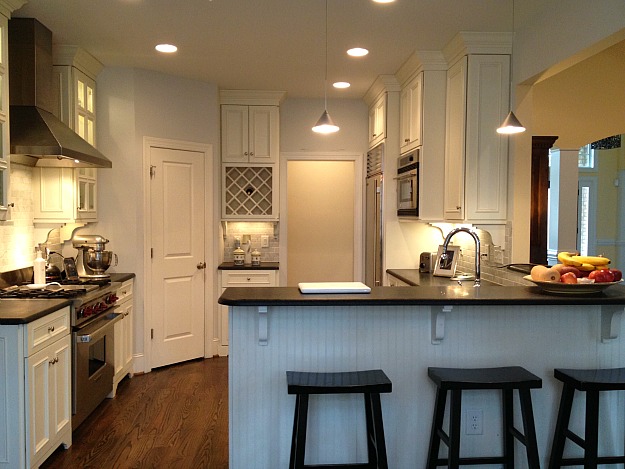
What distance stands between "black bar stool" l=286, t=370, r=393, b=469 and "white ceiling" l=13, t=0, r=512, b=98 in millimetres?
2172

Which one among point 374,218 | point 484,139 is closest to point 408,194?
point 374,218

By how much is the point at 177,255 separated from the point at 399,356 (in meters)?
2.93

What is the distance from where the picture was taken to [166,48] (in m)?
4.13

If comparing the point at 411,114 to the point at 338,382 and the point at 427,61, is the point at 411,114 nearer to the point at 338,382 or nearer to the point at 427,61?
the point at 427,61

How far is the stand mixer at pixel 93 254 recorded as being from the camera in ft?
13.9

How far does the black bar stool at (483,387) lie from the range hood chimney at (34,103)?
2.59m

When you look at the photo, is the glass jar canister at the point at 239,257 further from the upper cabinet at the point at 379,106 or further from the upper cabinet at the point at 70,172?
the upper cabinet at the point at 379,106

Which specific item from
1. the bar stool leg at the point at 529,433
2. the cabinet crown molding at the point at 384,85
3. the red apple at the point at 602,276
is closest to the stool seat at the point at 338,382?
the bar stool leg at the point at 529,433

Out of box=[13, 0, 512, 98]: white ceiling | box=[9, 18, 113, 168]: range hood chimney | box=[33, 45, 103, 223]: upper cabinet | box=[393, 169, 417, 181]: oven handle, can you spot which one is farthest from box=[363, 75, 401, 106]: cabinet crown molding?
box=[9, 18, 113, 168]: range hood chimney

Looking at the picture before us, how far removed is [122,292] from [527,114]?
3.32 meters

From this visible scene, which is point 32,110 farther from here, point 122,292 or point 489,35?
point 489,35

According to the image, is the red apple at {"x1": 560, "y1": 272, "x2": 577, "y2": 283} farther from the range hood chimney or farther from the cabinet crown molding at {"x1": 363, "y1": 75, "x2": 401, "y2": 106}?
the range hood chimney

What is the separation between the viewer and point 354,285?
109 inches

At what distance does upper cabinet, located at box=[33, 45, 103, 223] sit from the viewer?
3992 millimetres
